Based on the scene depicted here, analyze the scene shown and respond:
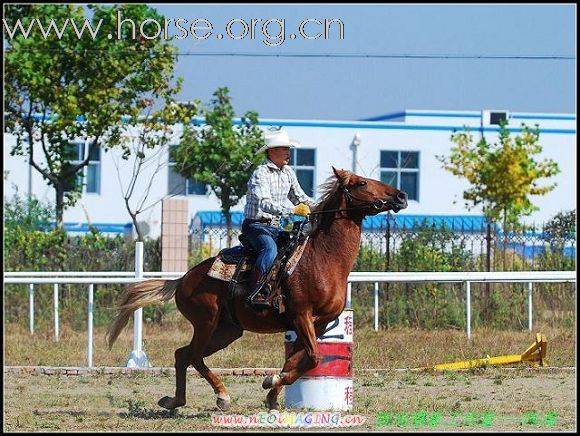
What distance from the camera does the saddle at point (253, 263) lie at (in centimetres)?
1043

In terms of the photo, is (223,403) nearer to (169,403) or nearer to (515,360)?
(169,403)

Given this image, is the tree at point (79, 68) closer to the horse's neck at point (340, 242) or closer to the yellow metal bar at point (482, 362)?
the yellow metal bar at point (482, 362)

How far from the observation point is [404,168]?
1622 inches

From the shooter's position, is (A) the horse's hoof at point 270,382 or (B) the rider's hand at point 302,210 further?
(B) the rider's hand at point 302,210

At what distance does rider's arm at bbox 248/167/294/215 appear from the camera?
10.5 metres

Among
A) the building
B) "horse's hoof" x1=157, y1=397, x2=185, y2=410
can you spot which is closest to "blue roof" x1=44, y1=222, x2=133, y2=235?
the building

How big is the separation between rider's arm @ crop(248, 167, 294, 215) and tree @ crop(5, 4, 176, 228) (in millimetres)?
12599

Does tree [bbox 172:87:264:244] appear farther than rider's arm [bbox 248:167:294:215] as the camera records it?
Yes

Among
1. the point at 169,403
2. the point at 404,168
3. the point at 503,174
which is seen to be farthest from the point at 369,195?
the point at 404,168

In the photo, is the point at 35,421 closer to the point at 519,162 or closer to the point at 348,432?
the point at 348,432

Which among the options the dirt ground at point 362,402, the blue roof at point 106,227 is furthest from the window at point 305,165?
the dirt ground at point 362,402

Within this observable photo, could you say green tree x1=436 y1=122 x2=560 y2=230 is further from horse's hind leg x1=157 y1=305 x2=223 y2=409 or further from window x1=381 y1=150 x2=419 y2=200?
horse's hind leg x1=157 y1=305 x2=223 y2=409

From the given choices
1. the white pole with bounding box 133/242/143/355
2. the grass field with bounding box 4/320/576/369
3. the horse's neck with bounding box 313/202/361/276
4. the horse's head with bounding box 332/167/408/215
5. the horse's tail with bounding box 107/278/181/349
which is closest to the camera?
the horse's head with bounding box 332/167/408/215

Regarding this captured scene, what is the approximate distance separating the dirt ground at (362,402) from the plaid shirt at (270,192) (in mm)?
1717
